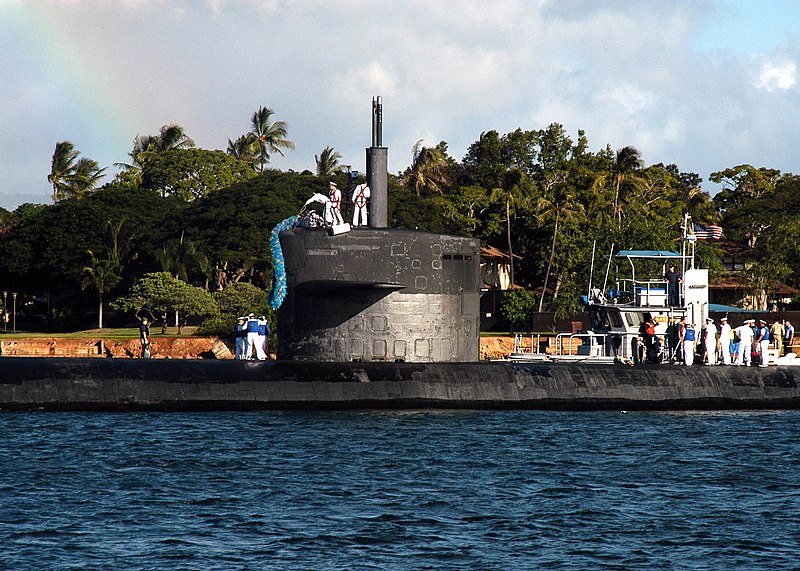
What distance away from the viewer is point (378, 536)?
17.1m

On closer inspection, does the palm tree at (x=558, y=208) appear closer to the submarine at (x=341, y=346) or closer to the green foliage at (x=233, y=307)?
the green foliage at (x=233, y=307)

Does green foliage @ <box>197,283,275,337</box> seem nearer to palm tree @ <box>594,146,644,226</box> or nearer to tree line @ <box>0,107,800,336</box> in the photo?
tree line @ <box>0,107,800,336</box>

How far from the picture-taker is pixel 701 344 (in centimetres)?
3416

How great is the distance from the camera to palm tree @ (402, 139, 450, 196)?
88.2m

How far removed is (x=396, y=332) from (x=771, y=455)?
9.25 m

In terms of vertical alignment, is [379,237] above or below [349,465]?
above

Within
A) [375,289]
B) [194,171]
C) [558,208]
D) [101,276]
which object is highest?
[194,171]

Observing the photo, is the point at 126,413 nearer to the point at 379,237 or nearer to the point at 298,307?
the point at 298,307

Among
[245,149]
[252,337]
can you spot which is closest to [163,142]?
[245,149]

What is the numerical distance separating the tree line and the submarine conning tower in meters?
33.3

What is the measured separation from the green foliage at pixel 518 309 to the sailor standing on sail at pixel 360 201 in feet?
128

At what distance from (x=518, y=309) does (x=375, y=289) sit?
40457 mm

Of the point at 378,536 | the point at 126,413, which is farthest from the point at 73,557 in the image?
the point at 126,413

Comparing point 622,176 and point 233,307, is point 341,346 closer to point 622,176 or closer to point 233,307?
point 233,307
